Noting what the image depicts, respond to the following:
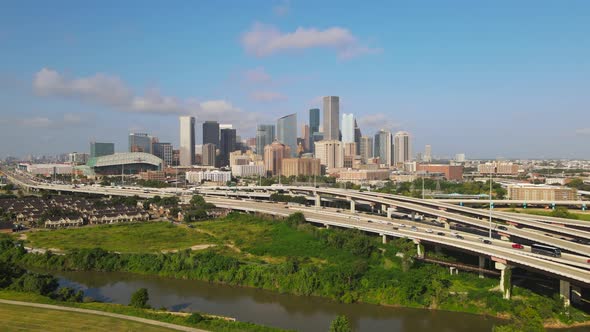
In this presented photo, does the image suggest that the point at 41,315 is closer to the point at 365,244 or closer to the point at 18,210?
the point at 365,244

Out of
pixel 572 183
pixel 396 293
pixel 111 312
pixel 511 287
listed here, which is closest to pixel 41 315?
pixel 111 312

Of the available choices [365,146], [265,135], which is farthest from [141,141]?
[365,146]

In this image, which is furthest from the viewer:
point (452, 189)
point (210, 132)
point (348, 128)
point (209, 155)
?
point (348, 128)

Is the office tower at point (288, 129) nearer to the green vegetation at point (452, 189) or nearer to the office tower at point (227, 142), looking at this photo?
the office tower at point (227, 142)

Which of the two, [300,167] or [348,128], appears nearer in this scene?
[300,167]

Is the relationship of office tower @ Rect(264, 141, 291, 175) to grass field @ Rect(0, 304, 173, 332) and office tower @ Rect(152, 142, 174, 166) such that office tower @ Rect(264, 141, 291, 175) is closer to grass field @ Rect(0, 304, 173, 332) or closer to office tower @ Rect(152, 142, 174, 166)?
office tower @ Rect(152, 142, 174, 166)

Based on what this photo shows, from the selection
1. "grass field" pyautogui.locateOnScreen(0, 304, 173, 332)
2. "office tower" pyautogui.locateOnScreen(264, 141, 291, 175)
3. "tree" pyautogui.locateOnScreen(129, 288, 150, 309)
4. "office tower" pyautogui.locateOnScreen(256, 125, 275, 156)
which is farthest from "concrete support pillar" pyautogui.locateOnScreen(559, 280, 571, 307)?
"office tower" pyautogui.locateOnScreen(256, 125, 275, 156)

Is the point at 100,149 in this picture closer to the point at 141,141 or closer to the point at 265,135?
the point at 141,141
